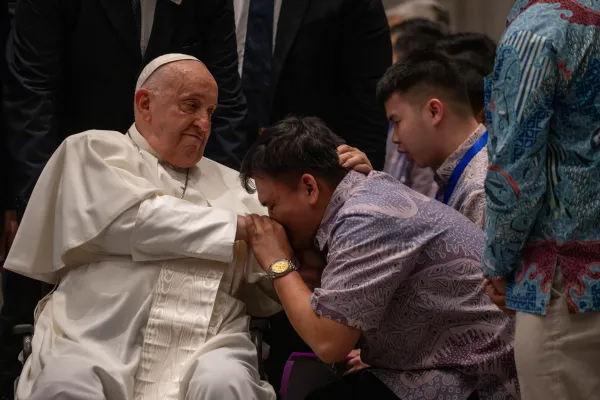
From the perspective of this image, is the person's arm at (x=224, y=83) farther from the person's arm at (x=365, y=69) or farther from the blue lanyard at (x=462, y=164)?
the blue lanyard at (x=462, y=164)

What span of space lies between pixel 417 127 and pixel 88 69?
143 cm

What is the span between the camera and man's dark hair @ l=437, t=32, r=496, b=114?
399 centimetres

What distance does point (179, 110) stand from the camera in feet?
11.7

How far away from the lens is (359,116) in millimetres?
4633

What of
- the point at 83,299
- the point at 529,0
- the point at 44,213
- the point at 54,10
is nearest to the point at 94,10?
the point at 54,10

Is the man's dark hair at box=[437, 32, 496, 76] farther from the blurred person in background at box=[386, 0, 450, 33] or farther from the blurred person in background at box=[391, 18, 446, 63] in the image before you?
the blurred person in background at box=[386, 0, 450, 33]

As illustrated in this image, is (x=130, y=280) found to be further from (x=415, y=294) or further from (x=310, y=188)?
(x=415, y=294)

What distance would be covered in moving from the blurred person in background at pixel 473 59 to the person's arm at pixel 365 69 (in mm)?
303

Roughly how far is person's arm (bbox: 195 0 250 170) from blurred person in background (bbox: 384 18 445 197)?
88 centimetres

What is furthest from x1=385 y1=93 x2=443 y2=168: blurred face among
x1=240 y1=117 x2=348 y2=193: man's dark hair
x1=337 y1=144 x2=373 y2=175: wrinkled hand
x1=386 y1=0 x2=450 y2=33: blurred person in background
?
x1=386 y1=0 x2=450 y2=33: blurred person in background

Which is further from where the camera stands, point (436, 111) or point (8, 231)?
point (8, 231)

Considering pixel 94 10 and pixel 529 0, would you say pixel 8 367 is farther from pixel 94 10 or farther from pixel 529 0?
pixel 529 0

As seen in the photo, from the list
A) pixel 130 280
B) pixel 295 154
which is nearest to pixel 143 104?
pixel 130 280

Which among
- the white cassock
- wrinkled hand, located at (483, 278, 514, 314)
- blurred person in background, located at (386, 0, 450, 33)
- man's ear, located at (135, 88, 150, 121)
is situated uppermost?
man's ear, located at (135, 88, 150, 121)
